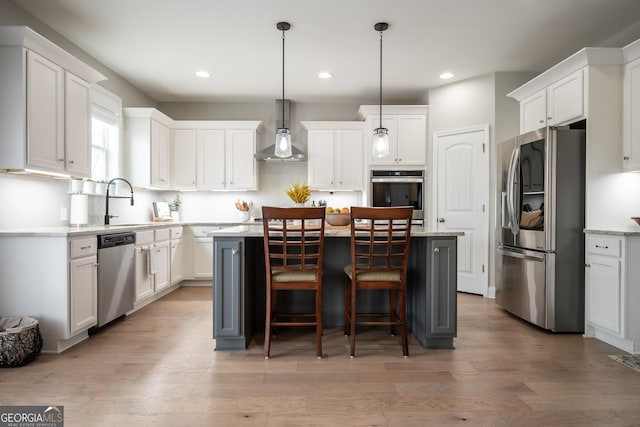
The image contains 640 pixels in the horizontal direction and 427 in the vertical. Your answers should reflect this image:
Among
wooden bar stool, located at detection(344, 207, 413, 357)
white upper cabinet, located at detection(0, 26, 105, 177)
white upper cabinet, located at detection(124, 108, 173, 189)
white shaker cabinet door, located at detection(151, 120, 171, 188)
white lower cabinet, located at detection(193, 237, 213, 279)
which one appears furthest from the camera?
white lower cabinet, located at detection(193, 237, 213, 279)

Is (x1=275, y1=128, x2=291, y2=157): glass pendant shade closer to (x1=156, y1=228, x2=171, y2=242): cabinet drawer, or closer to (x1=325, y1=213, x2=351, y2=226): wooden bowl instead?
(x1=325, y1=213, x2=351, y2=226): wooden bowl

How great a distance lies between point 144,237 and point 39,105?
5.16 feet

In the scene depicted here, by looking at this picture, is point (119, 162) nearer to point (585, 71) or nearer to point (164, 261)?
point (164, 261)

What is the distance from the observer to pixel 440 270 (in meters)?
2.73

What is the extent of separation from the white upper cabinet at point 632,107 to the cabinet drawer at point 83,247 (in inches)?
171

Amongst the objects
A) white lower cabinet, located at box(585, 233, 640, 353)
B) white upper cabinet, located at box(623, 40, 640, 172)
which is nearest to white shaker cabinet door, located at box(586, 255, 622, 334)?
white lower cabinet, located at box(585, 233, 640, 353)

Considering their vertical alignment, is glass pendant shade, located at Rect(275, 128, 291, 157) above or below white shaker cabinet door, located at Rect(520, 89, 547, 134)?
below

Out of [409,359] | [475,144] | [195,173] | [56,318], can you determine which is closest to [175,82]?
[195,173]

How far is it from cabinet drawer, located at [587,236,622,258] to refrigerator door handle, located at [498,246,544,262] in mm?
365

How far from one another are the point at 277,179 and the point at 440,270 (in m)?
3.54

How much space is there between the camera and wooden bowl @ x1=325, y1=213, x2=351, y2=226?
10.3 feet

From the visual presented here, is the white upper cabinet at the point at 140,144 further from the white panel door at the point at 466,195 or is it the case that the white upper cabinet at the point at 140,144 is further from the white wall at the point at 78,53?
the white panel door at the point at 466,195

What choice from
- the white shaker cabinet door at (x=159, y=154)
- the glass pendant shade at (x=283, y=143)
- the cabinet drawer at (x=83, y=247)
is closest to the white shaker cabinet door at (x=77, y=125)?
the cabinet drawer at (x=83, y=247)

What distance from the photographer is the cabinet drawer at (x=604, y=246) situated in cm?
275
